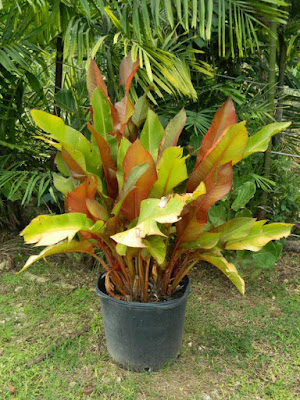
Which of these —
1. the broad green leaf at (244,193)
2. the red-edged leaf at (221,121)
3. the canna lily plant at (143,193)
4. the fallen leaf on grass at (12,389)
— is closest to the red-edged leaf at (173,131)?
the canna lily plant at (143,193)

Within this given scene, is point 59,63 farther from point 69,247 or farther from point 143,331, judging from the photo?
point 143,331

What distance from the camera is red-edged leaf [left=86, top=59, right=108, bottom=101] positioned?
2.00 meters

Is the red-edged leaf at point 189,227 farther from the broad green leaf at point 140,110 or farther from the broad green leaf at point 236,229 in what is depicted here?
the broad green leaf at point 140,110

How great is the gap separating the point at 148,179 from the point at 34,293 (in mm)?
1447

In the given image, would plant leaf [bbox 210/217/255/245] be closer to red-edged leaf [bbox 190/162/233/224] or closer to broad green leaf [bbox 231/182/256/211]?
red-edged leaf [bbox 190/162/233/224]

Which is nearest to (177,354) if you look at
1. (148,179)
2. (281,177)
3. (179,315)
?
(179,315)

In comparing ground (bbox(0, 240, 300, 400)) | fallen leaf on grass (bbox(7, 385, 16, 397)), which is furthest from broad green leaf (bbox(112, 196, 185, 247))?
fallen leaf on grass (bbox(7, 385, 16, 397))

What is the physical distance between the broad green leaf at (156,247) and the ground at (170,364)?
669 millimetres

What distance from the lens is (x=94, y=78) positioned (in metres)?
2.04

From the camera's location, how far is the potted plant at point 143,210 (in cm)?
175

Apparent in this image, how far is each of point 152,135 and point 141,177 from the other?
281 millimetres

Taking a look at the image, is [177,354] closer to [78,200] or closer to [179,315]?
[179,315]

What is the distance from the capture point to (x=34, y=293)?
9.24 feet

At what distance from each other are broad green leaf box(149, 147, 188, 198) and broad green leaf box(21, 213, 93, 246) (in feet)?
1.27
